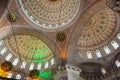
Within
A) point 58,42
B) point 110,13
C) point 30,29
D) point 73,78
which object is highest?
point 110,13

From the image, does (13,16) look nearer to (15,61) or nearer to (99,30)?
(15,61)

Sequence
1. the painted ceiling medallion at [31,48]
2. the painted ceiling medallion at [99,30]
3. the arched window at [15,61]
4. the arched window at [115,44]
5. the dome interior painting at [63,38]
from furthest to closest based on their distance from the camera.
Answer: the arched window at [15,61]
the painted ceiling medallion at [31,48]
the painted ceiling medallion at [99,30]
the arched window at [115,44]
the dome interior painting at [63,38]

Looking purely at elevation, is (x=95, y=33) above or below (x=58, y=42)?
above

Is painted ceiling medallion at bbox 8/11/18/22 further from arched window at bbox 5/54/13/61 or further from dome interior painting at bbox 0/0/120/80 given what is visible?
arched window at bbox 5/54/13/61

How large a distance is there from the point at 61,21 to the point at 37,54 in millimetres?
4530

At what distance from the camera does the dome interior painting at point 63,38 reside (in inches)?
609

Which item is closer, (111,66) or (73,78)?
(73,78)

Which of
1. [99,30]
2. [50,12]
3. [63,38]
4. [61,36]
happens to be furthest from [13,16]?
[99,30]

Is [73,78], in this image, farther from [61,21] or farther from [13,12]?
[13,12]

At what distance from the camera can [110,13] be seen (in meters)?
17.2

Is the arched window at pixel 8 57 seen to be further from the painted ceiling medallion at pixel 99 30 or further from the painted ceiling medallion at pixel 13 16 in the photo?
the painted ceiling medallion at pixel 99 30

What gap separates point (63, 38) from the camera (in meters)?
16.1

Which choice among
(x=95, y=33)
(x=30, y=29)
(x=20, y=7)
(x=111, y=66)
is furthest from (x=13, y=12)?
(x=111, y=66)

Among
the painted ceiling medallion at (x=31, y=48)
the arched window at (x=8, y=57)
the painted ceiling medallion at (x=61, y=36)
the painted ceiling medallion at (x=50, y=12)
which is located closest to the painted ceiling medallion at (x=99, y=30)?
the painted ceiling medallion at (x=50, y=12)
